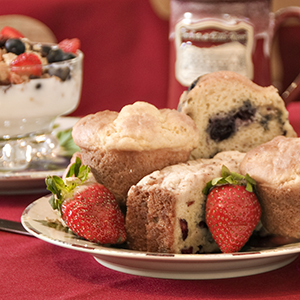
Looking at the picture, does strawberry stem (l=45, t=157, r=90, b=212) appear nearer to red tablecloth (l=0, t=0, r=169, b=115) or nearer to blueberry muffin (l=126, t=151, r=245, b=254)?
blueberry muffin (l=126, t=151, r=245, b=254)

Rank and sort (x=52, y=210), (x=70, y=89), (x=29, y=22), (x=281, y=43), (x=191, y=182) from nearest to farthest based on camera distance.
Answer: (x=191, y=182) → (x=52, y=210) → (x=70, y=89) → (x=29, y=22) → (x=281, y=43)

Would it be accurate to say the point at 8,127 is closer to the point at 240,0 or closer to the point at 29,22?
the point at 240,0

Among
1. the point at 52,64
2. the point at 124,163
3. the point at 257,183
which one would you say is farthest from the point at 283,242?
the point at 52,64

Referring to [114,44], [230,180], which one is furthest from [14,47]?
[114,44]

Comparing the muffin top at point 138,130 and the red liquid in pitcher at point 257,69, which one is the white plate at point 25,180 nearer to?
the muffin top at point 138,130

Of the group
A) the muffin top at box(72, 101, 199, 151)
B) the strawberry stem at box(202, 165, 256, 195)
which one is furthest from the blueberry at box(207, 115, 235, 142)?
the strawberry stem at box(202, 165, 256, 195)

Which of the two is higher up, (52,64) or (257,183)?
(52,64)

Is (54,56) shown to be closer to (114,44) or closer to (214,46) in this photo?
(214,46)
